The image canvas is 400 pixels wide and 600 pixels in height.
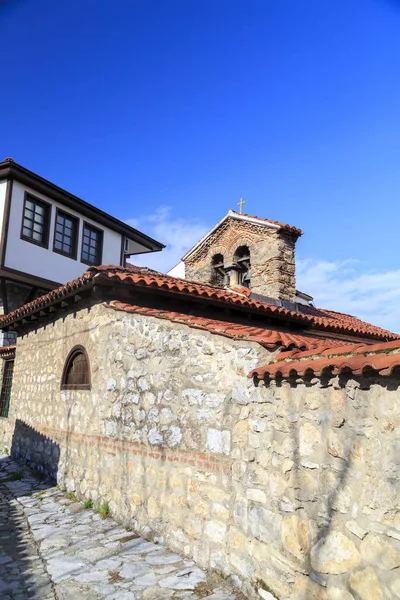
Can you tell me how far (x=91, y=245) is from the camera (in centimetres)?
1435

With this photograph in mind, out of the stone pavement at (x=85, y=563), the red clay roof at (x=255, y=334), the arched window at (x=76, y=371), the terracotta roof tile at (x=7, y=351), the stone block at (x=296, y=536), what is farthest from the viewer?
the terracotta roof tile at (x=7, y=351)

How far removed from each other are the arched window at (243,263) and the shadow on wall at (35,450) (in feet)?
21.2

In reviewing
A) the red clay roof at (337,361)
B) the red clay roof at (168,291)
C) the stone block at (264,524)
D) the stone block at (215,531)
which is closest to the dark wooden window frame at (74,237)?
the red clay roof at (168,291)

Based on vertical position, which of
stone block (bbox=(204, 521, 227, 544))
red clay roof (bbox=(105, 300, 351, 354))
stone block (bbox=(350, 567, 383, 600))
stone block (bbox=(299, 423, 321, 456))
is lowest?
stone block (bbox=(204, 521, 227, 544))

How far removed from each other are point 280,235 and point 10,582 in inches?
361

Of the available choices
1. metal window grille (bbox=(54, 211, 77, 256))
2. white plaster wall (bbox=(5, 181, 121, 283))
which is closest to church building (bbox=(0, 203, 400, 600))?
white plaster wall (bbox=(5, 181, 121, 283))

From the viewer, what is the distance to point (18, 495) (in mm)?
7156

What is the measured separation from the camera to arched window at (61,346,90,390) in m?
7.05

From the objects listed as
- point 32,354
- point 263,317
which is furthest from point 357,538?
point 32,354

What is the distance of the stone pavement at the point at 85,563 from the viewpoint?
3.79 metres

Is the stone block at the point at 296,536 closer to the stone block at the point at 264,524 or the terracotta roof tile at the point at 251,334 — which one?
the stone block at the point at 264,524

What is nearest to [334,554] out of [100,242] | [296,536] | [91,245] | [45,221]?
[296,536]

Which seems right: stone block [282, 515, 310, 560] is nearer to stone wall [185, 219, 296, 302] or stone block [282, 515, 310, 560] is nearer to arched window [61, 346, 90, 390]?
arched window [61, 346, 90, 390]

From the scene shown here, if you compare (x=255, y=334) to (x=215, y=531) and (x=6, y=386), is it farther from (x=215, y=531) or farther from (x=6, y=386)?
(x=6, y=386)
